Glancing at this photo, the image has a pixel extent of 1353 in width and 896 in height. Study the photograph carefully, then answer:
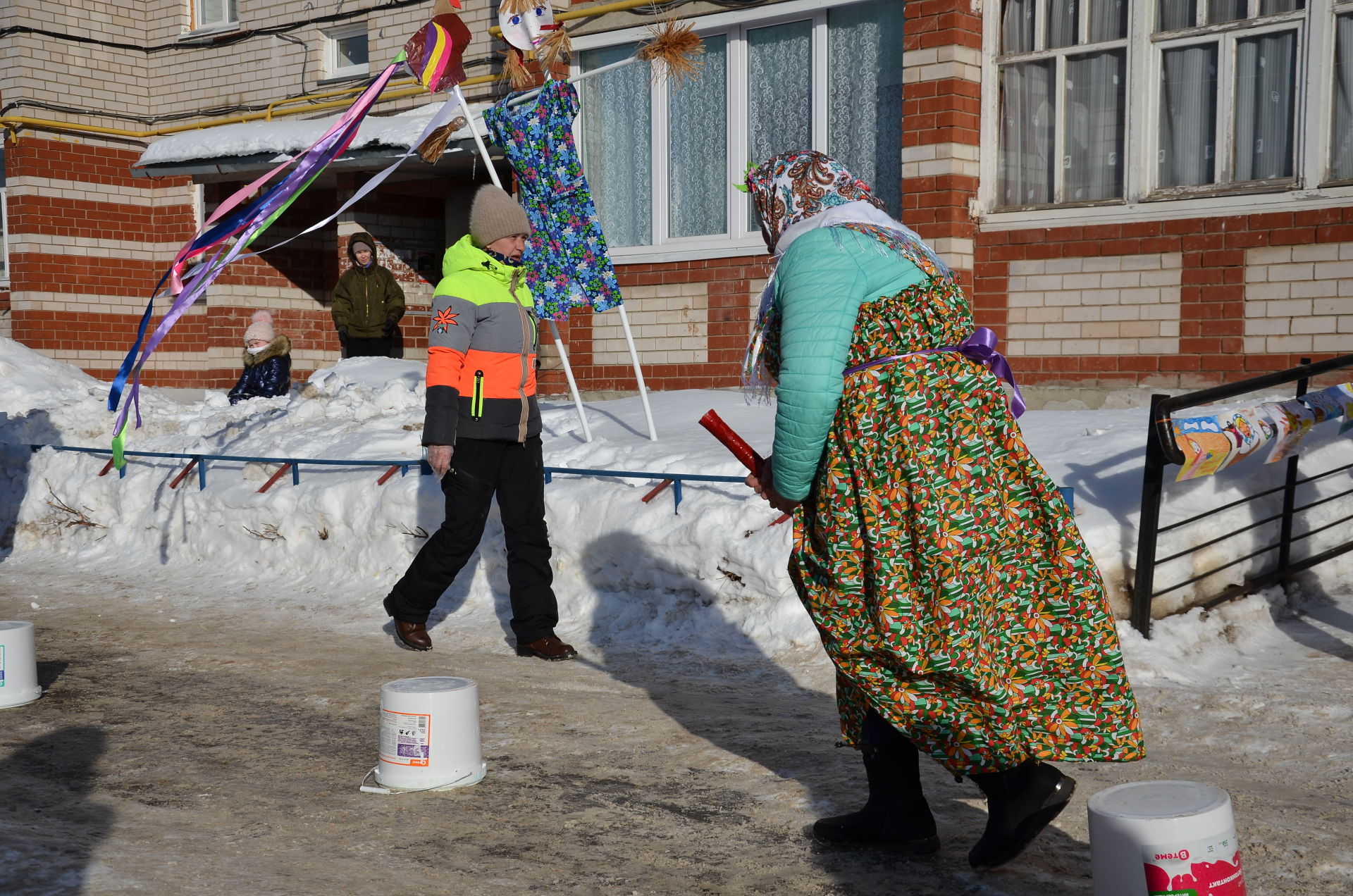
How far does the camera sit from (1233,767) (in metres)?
4.05

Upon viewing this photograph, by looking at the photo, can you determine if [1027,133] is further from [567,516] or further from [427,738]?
[427,738]

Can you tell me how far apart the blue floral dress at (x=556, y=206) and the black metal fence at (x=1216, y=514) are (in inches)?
140

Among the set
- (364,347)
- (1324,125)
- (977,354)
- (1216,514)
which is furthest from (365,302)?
(977,354)

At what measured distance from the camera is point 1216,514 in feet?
20.1

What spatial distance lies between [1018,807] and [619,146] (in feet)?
32.0

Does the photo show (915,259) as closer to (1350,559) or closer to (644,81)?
(1350,559)

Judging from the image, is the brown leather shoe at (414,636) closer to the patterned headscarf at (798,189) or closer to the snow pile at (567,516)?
the snow pile at (567,516)

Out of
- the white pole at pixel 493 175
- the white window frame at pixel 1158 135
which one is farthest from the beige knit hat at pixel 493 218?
the white window frame at pixel 1158 135

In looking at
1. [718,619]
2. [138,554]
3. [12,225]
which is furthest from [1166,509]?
[12,225]

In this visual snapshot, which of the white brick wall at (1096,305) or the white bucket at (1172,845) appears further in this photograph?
the white brick wall at (1096,305)

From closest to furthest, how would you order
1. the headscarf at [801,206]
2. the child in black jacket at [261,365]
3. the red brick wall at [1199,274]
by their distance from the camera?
the headscarf at [801,206] < the red brick wall at [1199,274] < the child in black jacket at [261,365]

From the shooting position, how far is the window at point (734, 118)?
10.2 metres

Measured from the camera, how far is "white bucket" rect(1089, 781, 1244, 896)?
2457mm

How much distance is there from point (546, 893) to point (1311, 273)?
7354 millimetres
